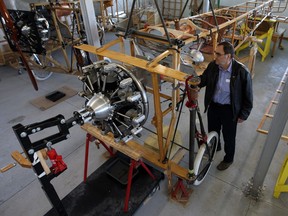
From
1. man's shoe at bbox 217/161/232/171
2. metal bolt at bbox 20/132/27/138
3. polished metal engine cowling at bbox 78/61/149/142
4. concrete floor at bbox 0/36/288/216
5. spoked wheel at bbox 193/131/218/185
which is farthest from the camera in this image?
man's shoe at bbox 217/161/232/171

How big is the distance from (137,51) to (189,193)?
1.75 meters

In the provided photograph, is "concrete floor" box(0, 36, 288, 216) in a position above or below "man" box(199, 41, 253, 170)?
below

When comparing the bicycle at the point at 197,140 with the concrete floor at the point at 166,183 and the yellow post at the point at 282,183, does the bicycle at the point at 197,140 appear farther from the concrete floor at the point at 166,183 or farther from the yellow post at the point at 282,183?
the yellow post at the point at 282,183

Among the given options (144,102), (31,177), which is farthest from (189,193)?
(31,177)

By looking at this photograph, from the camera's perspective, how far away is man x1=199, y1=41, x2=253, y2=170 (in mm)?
2000

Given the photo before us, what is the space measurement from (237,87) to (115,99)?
116cm

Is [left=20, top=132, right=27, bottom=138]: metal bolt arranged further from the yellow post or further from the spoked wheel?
the yellow post

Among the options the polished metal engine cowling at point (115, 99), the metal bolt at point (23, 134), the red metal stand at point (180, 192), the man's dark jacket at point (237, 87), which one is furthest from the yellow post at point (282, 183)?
the metal bolt at point (23, 134)

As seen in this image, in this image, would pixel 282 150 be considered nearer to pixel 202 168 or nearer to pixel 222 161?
pixel 222 161

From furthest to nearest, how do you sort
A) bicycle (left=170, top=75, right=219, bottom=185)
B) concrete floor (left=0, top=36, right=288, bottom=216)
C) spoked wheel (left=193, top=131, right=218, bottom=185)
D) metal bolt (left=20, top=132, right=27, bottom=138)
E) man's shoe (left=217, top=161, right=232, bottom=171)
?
1. man's shoe (left=217, top=161, right=232, bottom=171)
2. concrete floor (left=0, top=36, right=288, bottom=216)
3. spoked wheel (left=193, top=131, right=218, bottom=185)
4. bicycle (left=170, top=75, right=219, bottom=185)
5. metal bolt (left=20, top=132, right=27, bottom=138)

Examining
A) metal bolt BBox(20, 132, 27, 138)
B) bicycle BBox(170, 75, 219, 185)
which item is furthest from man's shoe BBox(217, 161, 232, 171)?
metal bolt BBox(20, 132, 27, 138)

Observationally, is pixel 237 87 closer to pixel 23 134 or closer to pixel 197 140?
pixel 197 140

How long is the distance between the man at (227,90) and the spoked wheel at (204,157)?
155 mm

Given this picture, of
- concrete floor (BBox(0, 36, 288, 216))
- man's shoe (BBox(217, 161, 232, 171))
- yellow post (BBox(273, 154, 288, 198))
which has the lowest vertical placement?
concrete floor (BBox(0, 36, 288, 216))
